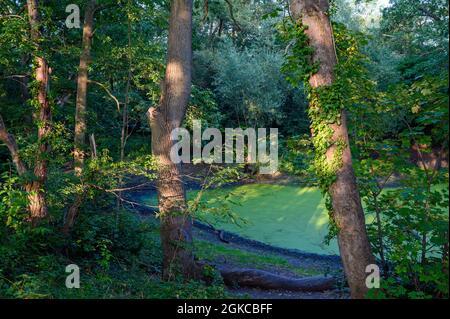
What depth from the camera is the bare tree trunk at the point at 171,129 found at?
260 inches

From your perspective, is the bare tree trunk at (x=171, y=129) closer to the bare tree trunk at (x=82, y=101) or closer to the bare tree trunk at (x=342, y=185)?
the bare tree trunk at (x=82, y=101)

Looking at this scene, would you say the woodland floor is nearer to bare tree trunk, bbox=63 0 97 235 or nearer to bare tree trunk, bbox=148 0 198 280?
bare tree trunk, bbox=63 0 97 235

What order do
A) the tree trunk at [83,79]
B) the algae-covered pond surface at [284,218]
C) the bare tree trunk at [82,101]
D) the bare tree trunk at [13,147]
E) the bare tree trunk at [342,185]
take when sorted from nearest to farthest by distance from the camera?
the bare tree trunk at [342,185]
the bare tree trunk at [13,147]
the bare tree trunk at [82,101]
the tree trunk at [83,79]
the algae-covered pond surface at [284,218]

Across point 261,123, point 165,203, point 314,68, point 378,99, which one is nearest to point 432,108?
point 378,99

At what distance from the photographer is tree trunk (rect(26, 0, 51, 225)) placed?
6.63m

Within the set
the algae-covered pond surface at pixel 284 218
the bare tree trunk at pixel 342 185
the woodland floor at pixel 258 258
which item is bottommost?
the woodland floor at pixel 258 258

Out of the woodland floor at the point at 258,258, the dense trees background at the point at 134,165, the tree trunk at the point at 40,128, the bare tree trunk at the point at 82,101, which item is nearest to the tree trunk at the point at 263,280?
the woodland floor at the point at 258,258

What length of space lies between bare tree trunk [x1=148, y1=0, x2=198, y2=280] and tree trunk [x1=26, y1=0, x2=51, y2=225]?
159 centimetres

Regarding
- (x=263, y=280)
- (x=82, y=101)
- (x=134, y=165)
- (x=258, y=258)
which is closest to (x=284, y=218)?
(x=258, y=258)

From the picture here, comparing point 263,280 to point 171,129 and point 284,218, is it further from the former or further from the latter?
point 284,218

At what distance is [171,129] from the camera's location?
22.0 ft

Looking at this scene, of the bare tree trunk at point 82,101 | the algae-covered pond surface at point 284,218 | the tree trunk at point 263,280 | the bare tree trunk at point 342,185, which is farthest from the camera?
the algae-covered pond surface at point 284,218

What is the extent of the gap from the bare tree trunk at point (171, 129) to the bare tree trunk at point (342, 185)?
7.25 feet

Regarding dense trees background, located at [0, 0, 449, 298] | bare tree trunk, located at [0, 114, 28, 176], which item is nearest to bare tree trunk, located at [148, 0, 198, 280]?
dense trees background, located at [0, 0, 449, 298]
